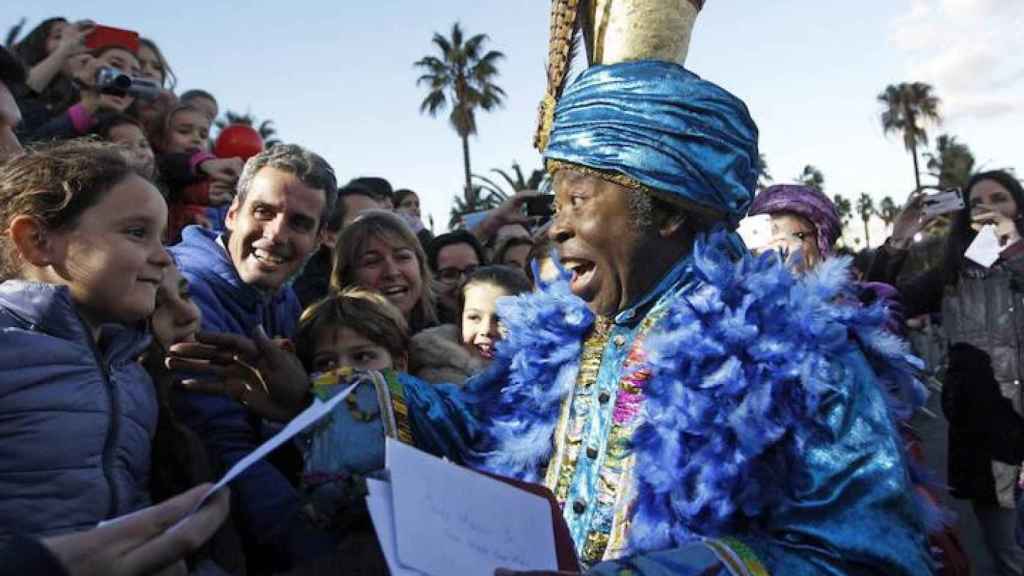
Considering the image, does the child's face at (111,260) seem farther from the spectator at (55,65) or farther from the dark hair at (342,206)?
the dark hair at (342,206)

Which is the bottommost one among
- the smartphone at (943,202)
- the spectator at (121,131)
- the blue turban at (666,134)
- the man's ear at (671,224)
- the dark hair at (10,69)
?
the man's ear at (671,224)

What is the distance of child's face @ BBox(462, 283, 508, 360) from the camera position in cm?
377

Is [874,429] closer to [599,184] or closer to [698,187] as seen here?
[698,187]

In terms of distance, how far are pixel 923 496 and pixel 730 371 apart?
1.61 feet

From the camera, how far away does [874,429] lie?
1675mm

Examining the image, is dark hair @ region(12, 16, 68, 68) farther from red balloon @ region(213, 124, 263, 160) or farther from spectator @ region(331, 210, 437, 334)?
spectator @ region(331, 210, 437, 334)

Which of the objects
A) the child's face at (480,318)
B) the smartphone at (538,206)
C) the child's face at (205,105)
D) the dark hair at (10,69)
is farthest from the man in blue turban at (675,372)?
the smartphone at (538,206)

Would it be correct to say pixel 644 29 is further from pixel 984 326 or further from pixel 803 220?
pixel 984 326

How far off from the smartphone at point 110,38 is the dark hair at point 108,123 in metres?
0.92

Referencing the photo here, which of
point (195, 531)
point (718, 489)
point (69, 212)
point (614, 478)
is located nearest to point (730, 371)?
point (718, 489)

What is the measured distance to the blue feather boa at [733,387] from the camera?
5.63 feet

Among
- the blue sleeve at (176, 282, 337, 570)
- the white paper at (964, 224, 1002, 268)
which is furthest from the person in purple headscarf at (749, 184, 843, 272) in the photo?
the blue sleeve at (176, 282, 337, 570)

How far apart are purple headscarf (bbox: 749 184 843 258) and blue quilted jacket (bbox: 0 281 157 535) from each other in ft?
9.66

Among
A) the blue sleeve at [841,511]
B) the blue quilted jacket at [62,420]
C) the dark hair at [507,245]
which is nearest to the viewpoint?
the blue sleeve at [841,511]
